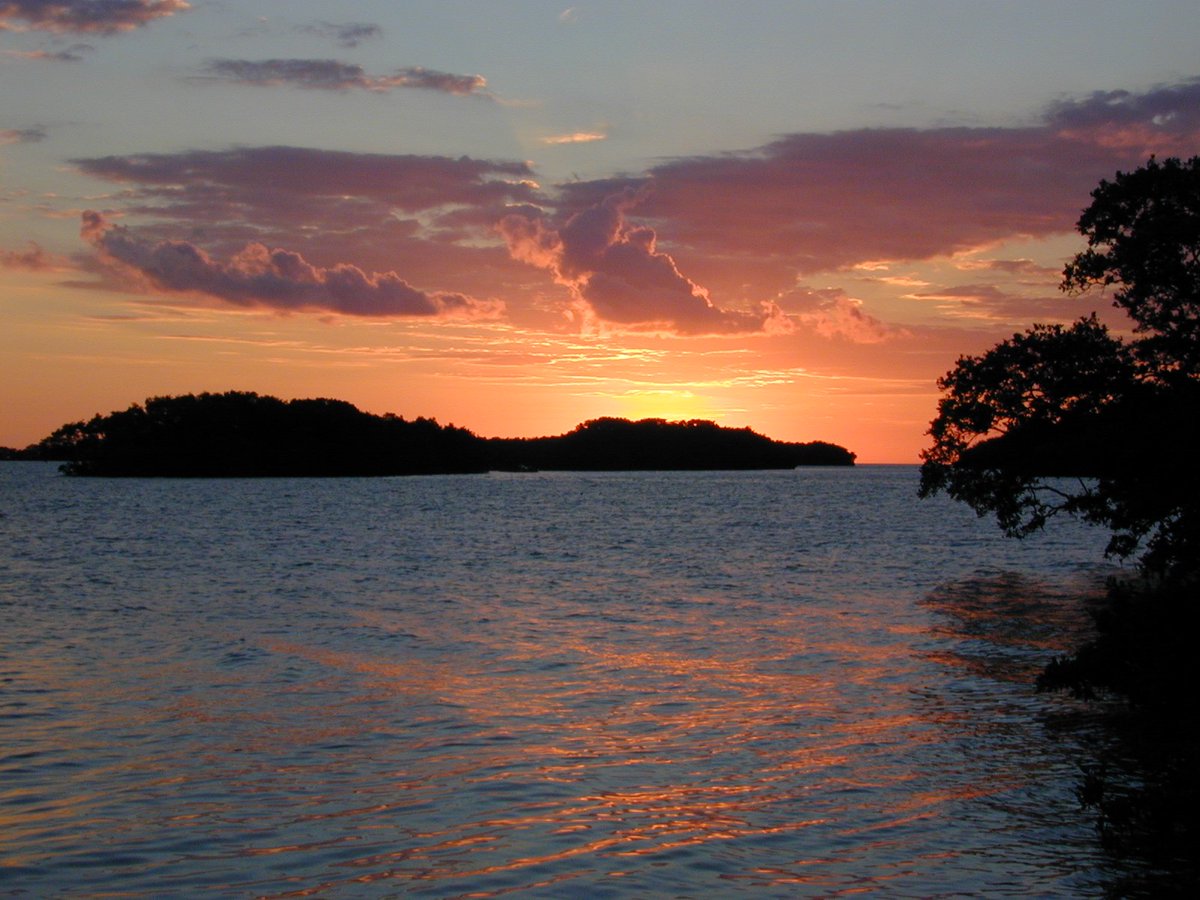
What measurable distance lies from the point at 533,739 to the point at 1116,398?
67.2ft

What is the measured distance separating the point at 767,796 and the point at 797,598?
876 inches

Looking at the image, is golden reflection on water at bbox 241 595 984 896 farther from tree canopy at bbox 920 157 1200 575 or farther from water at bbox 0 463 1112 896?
tree canopy at bbox 920 157 1200 575

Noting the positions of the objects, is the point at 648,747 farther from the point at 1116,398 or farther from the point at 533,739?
the point at 1116,398

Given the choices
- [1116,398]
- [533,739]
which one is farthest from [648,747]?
[1116,398]

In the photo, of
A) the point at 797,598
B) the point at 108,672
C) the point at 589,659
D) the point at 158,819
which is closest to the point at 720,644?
the point at 589,659

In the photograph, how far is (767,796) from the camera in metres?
13.3

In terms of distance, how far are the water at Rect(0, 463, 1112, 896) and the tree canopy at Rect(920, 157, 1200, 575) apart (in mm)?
3664

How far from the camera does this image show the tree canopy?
21.4m

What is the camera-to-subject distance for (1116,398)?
96.4ft

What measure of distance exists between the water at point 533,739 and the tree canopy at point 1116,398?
366cm

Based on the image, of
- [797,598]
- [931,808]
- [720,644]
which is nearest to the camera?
[931,808]

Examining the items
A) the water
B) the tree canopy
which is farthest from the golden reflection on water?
the tree canopy

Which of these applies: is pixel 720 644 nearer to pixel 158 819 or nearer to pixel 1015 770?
pixel 1015 770

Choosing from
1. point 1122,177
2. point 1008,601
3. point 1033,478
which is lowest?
point 1008,601
